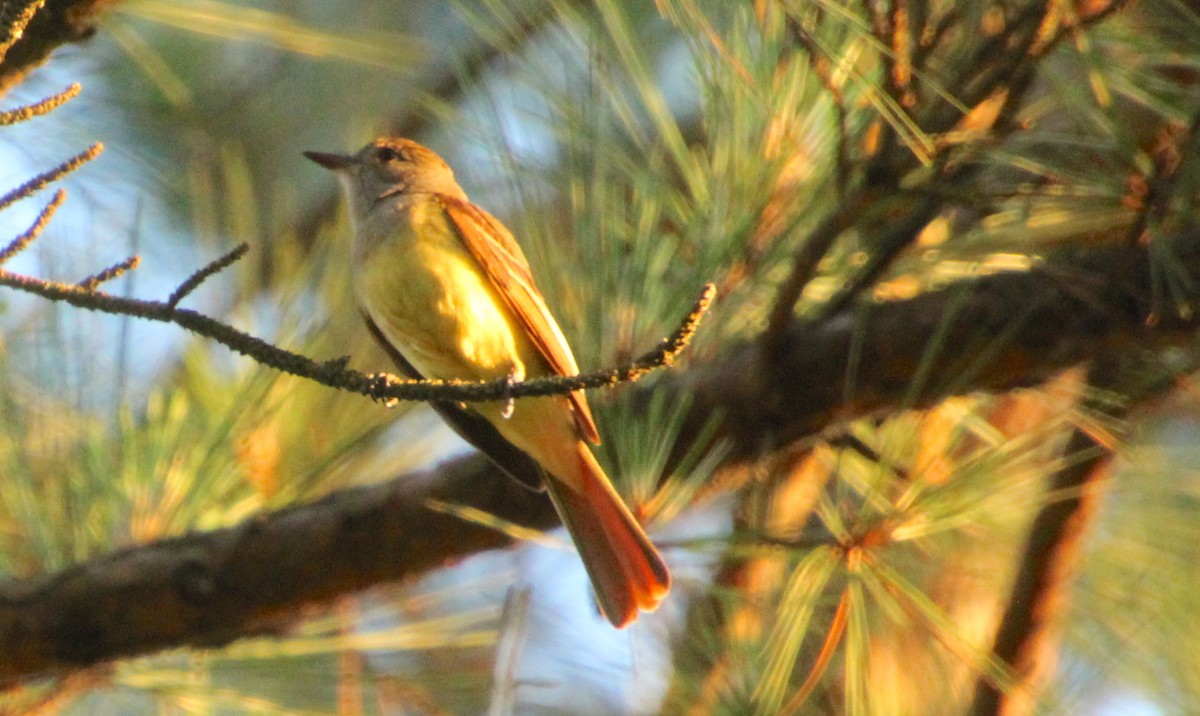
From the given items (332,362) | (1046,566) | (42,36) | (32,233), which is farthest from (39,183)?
(1046,566)

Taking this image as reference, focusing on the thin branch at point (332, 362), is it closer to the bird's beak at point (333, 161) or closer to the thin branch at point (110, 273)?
the thin branch at point (110, 273)

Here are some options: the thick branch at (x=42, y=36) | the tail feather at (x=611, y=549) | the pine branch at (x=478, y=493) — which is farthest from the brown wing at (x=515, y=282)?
the thick branch at (x=42, y=36)

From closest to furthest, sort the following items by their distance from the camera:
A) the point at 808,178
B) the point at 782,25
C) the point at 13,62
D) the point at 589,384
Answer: the point at 589,384 < the point at 13,62 < the point at 782,25 < the point at 808,178

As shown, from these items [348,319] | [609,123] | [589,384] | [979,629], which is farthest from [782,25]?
[979,629]

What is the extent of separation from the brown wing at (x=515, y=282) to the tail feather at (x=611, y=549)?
4.6 inches

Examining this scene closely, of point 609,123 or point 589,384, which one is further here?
point 609,123

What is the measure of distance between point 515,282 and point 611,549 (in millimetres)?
664

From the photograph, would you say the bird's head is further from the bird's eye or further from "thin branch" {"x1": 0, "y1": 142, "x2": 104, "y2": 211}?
"thin branch" {"x1": 0, "y1": 142, "x2": 104, "y2": 211}

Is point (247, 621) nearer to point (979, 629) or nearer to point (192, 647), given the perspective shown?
point (192, 647)

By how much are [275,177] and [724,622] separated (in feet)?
10.0

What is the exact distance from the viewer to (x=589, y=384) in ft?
5.79

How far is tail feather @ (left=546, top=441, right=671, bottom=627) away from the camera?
2.52 m

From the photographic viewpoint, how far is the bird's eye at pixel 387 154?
3824 mm

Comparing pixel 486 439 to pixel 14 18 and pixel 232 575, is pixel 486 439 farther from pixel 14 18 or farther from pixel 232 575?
pixel 14 18
